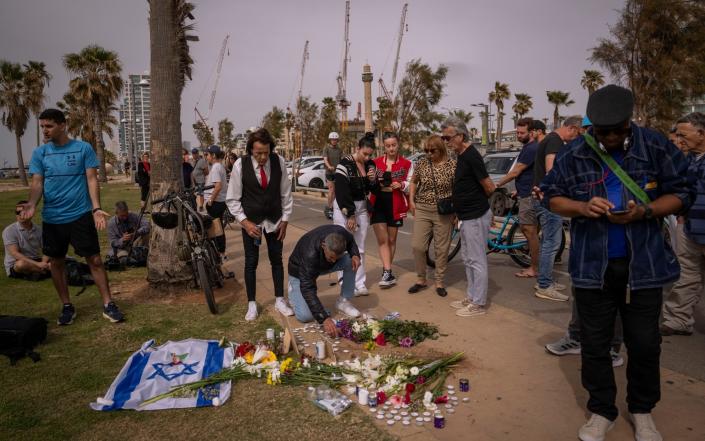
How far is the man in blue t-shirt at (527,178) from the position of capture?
647 cm

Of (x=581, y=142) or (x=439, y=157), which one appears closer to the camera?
(x=581, y=142)

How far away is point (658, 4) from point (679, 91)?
444 centimetres

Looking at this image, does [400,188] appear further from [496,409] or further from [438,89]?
[438,89]

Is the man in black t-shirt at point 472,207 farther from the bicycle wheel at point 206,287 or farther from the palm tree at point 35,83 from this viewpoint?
the palm tree at point 35,83

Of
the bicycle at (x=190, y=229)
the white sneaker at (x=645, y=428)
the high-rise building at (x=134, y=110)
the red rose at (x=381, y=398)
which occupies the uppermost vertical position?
the high-rise building at (x=134, y=110)

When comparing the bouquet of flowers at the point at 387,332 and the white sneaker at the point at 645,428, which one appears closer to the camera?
the white sneaker at the point at 645,428

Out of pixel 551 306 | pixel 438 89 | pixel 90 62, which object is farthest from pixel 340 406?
pixel 90 62

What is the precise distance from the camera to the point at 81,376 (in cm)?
396


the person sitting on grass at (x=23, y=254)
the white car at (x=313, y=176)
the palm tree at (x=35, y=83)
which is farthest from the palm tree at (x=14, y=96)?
the person sitting on grass at (x=23, y=254)

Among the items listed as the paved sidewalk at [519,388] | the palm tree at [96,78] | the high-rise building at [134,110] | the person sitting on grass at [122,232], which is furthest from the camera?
the palm tree at [96,78]

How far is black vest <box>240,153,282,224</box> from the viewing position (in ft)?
17.1

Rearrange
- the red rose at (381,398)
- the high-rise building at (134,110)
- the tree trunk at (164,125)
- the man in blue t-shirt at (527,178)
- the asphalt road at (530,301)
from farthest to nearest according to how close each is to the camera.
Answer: the high-rise building at (134,110), the man in blue t-shirt at (527,178), the tree trunk at (164,125), the asphalt road at (530,301), the red rose at (381,398)

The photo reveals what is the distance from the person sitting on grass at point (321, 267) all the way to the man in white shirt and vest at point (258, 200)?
1.01 feet

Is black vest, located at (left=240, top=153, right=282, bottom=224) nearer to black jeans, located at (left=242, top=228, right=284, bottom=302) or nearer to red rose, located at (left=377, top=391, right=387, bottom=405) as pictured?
black jeans, located at (left=242, top=228, right=284, bottom=302)
